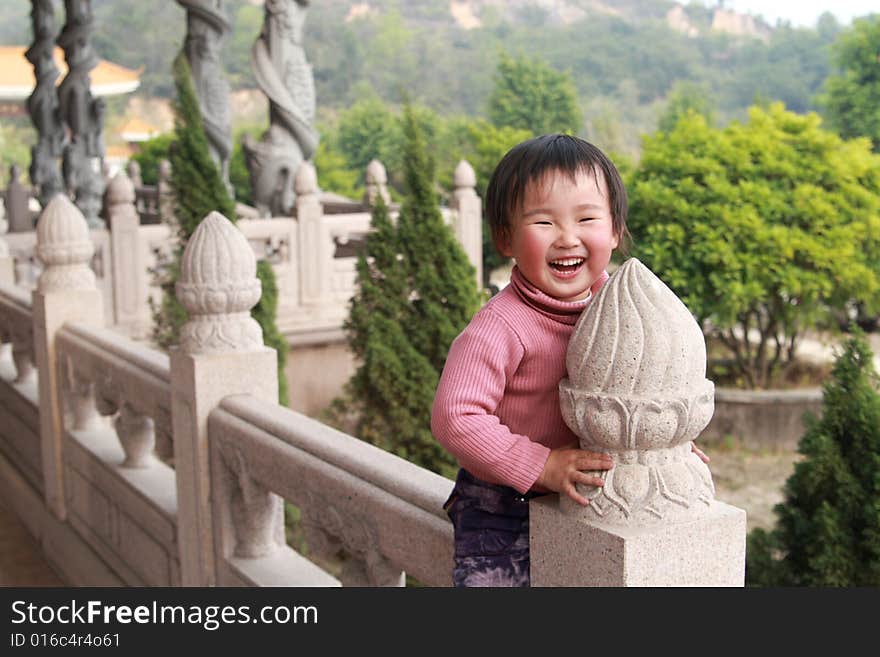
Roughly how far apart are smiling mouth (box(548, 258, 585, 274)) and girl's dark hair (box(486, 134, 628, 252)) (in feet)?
0.29

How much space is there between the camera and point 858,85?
1822cm

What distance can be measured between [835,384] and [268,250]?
587 centimetres

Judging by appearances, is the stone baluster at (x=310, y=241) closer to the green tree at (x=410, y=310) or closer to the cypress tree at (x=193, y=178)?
the cypress tree at (x=193, y=178)

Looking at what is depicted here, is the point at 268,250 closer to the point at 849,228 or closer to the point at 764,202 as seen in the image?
the point at 764,202

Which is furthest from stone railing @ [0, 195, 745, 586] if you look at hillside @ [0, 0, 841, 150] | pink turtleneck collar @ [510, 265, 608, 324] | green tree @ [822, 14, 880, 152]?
hillside @ [0, 0, 841, 150]

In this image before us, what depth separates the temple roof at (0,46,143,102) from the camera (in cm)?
2796

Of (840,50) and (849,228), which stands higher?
(840,50)

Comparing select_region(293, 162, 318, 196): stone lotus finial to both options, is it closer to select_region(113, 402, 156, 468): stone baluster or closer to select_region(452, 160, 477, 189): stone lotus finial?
select_region(452, 160, 477, 189): stone lotus finial

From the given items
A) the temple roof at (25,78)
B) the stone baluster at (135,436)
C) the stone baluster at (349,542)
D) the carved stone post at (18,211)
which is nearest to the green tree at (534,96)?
the temple roof at (25,78)

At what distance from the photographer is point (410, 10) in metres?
47.4

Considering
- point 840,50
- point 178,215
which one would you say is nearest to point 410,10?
point 840,50

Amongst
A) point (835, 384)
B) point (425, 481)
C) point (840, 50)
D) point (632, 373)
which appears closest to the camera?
point (632, 373)

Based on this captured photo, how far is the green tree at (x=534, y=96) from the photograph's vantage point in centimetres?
2614

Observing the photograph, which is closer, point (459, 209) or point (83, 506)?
point (83, 506)
